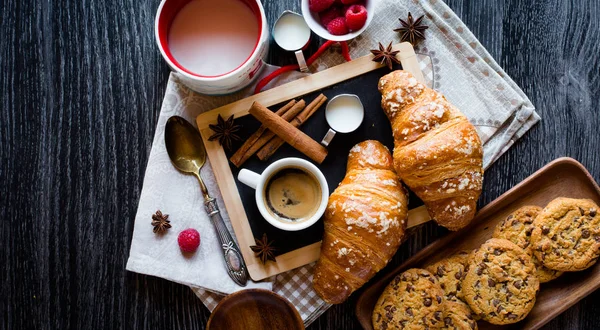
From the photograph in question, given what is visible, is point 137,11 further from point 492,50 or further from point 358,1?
point 492,50

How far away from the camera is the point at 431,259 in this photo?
198cm

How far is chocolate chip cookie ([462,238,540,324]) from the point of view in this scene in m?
1.80

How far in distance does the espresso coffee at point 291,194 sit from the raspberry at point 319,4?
0.59 meters

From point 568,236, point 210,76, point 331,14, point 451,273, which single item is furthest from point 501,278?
point 210,76

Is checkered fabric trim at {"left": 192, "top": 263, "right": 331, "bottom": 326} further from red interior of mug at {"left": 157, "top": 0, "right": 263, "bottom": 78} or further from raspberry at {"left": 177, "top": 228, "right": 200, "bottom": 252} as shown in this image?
red interior of mug at {"left": 157, "top": 0, "right": 263, "bottom": 78}

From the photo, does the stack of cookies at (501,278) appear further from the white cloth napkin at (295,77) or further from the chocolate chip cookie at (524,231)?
the white cloth napkin at (295,77)

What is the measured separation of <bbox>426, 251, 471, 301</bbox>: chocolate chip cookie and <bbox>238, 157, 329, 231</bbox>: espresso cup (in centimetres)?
52

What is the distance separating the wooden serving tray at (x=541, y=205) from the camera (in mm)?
1885

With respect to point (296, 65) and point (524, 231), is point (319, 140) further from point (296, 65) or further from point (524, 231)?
point (524, 231)

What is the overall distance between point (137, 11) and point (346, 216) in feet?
3.84

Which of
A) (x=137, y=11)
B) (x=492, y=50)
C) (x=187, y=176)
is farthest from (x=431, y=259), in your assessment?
(x=137, y=11)

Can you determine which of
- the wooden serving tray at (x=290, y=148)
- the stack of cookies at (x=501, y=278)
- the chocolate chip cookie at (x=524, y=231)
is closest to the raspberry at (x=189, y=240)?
the wooden serving tray at (x=290, y=148)

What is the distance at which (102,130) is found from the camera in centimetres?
206

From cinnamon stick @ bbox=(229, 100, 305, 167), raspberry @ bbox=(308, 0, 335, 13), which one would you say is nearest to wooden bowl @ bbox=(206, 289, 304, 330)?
cinnamon stick @ bbox=(229, 100, 305, 167)
